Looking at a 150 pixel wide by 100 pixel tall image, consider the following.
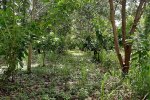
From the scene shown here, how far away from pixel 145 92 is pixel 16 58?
2.72 metres

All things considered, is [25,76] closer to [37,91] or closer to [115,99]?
[37,91]

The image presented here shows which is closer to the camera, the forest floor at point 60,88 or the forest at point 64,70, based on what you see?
the forest at point 64,70

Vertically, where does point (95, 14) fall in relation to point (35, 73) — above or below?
above

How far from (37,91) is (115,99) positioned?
5.92ft

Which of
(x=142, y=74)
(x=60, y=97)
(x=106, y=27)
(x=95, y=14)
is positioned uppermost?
(x=95, y=14)

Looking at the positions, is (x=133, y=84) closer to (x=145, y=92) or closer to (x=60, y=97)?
(x=145, y=92)

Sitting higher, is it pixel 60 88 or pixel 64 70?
pixel 64 70

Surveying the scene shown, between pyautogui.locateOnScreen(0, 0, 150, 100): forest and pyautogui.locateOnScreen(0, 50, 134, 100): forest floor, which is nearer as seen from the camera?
pyautogui.locateOnScreen(0, 0, 150, 100): forest

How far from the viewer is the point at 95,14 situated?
18.5 m

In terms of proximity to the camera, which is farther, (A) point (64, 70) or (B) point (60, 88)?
(A) point (64, 70)

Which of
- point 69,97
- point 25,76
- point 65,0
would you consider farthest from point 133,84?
point 25,76

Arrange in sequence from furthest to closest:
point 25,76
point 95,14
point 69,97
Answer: point 95,14 → point 25,76 → point 69,97

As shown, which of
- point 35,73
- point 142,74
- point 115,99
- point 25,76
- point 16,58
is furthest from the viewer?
point 35,73

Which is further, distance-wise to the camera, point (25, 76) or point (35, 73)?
point (35, 73)
